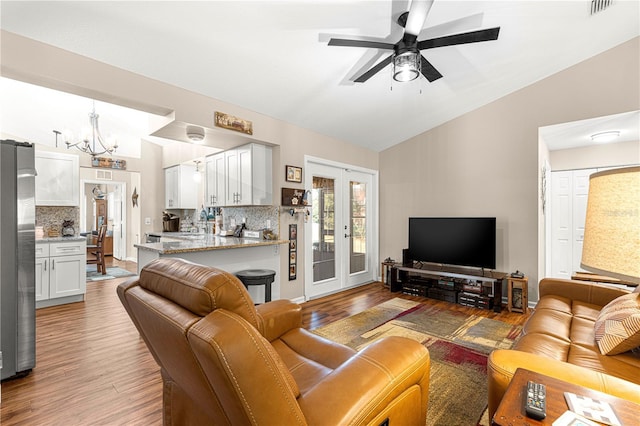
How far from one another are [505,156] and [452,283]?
199 cm

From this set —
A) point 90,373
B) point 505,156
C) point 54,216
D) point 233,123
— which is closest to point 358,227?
point 505,156

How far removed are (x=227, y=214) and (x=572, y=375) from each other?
4918mm

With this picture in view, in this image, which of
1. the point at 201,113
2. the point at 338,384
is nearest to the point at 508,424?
the point at 338,384

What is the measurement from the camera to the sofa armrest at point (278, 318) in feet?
5.99

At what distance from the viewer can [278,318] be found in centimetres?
187

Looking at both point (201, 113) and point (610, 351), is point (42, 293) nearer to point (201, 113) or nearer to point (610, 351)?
point (201, 113)

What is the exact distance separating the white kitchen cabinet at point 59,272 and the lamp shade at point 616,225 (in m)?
5.49

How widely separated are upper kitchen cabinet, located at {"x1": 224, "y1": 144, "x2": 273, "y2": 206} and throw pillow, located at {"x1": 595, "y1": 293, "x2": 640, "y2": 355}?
134 inches

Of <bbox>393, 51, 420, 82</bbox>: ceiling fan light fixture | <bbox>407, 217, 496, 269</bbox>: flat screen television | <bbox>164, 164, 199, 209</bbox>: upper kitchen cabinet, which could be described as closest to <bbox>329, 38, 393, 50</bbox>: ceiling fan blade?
<bbox>393, 51, 420, 82</bbox>: ceiling fan light fixture

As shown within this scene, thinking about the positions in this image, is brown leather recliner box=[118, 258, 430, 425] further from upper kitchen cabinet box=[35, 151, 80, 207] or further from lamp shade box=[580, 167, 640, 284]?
upper kitchen cabinet box=[35, 151, 80, 207]

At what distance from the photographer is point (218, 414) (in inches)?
41.6

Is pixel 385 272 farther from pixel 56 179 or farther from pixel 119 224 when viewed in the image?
pixel 119 224

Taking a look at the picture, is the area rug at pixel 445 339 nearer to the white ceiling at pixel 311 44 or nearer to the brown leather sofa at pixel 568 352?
the brown leather sofa at pixel 568 352

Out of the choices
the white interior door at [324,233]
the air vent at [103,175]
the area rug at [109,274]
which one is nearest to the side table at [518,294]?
the white interior door at [324,233]
